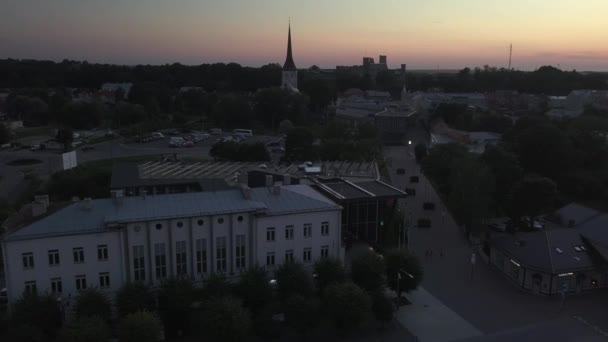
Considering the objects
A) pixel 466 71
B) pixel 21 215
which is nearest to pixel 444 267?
pixel 21 215

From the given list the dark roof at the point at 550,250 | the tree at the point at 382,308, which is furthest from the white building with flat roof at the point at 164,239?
the dark roof at the point at 550,250

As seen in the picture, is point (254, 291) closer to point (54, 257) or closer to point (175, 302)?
point (175, 302)

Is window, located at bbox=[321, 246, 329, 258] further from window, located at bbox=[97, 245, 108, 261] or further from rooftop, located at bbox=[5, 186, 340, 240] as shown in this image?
window, located at bbox=[97, 245, 108, 261]

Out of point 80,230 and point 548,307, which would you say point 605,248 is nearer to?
point 548,307

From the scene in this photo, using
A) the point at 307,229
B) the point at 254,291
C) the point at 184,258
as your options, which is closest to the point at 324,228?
the point at 307,229

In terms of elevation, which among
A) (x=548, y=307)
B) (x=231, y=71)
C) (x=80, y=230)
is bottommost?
(x=548, y=307)

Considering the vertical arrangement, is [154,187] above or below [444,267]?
above

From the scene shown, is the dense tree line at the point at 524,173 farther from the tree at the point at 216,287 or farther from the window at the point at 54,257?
the window at the point at 54,257
